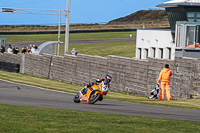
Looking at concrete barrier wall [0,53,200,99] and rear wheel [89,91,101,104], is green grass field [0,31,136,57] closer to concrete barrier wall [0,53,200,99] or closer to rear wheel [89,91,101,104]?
concrete barrier wall [0,53,200,99]

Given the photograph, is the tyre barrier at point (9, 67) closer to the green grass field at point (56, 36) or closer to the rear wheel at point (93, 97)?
the rear wheel at point (93, 97)

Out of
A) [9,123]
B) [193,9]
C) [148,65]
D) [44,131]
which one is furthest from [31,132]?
[193,9]

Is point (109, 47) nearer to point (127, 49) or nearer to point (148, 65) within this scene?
point (127, 49)

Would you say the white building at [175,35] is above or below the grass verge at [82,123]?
above

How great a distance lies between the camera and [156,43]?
41500 mm

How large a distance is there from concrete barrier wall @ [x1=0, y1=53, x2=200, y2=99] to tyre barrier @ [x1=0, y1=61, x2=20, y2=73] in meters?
0.48

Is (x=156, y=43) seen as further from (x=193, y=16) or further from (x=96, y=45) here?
(x=96, y=45)

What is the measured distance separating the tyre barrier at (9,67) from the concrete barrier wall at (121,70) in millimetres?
479

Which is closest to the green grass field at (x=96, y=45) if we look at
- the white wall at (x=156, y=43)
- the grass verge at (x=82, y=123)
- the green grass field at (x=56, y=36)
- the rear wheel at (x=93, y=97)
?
the green grass field at (x=56, y=36)

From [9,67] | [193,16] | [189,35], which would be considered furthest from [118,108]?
[9,67]

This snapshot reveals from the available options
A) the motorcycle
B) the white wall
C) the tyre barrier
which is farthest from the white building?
the tyre barrier

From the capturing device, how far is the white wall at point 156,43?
39.5m

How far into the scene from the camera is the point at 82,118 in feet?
35.9

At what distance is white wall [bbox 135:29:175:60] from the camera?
129ft
